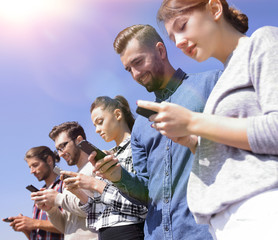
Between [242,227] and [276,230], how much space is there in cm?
12

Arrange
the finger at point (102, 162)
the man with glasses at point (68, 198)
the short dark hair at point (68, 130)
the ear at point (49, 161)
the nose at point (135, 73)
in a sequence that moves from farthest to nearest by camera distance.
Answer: the ear at point (49, 161) → the short dark hair at point (68, 130) → the man with glasses at point (68, 198) → the nose at point (135, 73) → the finger at point (102, 162)

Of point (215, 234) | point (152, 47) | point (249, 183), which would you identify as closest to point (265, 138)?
point (249, 183)

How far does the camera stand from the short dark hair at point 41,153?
584 cm

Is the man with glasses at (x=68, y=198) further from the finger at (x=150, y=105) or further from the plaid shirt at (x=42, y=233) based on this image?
the finger at (x=150, y=105)

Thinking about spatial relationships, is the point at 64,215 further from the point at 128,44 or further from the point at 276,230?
the point at 276,230

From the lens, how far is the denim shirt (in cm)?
209

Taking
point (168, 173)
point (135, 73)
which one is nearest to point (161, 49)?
point (135, 73)

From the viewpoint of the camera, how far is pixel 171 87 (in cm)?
264

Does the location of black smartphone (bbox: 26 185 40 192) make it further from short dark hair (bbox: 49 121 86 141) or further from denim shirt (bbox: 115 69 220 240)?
denim shirt (bbox: 115 69 220 240)

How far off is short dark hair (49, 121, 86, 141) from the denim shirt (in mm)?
2461

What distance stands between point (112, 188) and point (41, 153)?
126 inches

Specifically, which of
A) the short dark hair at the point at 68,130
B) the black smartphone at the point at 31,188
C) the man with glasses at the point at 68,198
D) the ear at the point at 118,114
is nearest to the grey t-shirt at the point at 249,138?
the man with glasses at the point at 68,198

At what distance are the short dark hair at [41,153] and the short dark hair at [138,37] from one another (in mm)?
3456

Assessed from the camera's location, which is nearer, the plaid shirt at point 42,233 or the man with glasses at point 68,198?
the man with glasses at point 68,198
